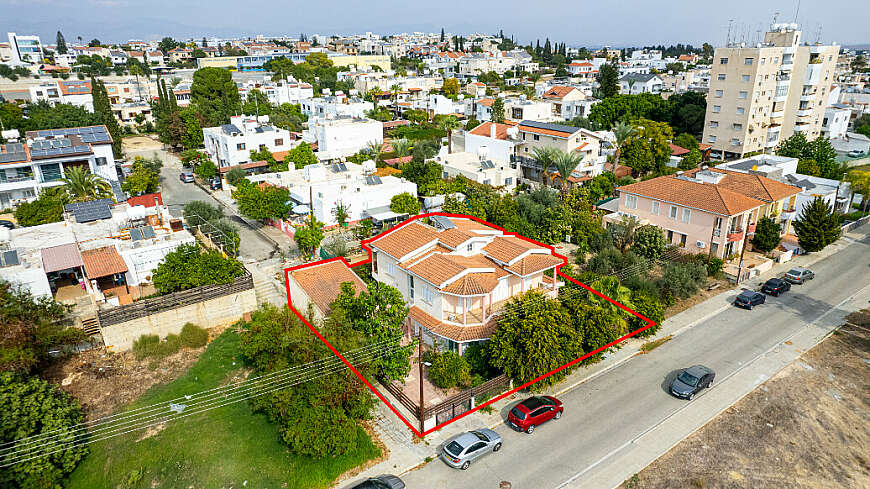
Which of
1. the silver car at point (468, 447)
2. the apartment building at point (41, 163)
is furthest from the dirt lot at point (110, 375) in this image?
the apartment building at point (41, 163)

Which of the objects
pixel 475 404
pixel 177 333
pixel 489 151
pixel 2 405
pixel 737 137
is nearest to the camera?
pixel 2 405

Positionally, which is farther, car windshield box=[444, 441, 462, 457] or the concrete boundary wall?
the concrete boundary wall

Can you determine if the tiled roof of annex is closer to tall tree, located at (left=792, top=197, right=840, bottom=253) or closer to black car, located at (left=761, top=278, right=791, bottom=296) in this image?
black car, located at (left=761, top=278, right=791, bottom=296)

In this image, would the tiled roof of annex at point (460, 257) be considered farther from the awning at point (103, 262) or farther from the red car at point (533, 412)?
the awning at point (103, 262)

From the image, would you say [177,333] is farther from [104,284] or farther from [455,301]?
[455,301]

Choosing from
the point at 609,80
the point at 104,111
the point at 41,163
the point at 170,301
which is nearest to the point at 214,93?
the point at 104,111

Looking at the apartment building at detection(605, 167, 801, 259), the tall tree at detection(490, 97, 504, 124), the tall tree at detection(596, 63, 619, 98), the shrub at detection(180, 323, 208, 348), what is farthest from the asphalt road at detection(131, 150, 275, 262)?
the tall tree at detection(596, 63, 619, 98)

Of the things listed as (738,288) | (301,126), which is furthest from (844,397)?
(301,126)
